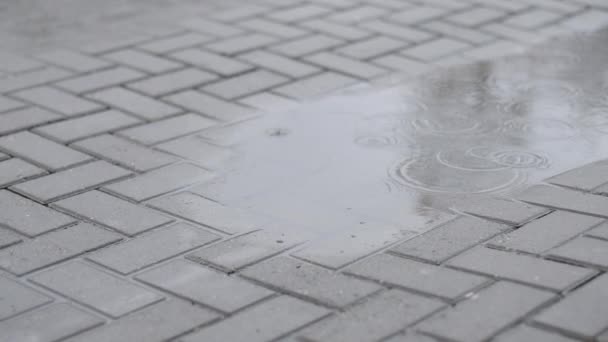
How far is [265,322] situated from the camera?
3.31 metres

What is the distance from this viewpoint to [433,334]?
3.18 metres

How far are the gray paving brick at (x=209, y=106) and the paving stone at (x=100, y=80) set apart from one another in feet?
1.34

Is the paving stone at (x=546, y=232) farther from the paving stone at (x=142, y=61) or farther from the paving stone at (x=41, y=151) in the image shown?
the paving stone at (x=142, y=61)

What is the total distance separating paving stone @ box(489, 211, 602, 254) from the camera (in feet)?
12.3

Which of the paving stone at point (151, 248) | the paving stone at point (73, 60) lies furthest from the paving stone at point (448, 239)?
the paving stone at point (73, 60)

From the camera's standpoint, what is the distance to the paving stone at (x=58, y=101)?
527 centimetres

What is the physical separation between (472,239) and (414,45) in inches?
102

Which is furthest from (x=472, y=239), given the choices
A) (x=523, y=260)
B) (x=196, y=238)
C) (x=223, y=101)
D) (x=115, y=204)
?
(x=223, y=101)

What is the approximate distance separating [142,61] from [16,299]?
2.70 meters

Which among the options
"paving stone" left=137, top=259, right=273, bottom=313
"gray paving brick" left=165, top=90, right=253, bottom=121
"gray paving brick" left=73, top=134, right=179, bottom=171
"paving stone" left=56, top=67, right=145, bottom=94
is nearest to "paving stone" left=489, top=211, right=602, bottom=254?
"paving stone" left=137, top=259, right=273, bottom=313

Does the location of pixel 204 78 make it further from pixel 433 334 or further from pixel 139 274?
pixel 433 334

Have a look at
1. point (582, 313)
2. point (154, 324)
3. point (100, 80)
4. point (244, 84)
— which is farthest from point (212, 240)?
point (100, 80)

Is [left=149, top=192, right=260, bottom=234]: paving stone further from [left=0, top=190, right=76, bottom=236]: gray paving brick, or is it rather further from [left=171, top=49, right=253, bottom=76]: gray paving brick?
[left=171, top=49, right=253, bottom=76]: gray paving brick

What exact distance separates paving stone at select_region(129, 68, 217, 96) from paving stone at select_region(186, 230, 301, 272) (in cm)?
179
